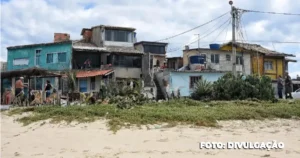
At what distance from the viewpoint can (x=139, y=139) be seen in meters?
9.65

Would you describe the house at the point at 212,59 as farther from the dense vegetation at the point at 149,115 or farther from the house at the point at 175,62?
the dense vegetation at the point at 149,115

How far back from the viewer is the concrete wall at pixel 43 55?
105ft

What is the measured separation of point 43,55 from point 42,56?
0.15 m

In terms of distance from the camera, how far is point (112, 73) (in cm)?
3139

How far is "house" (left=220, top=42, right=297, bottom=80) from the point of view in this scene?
38.9 metres

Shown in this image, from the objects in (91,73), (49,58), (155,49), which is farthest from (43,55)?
(155,49)

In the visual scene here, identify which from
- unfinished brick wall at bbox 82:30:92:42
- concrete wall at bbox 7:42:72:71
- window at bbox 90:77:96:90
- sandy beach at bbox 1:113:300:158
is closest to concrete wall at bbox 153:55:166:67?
unfinished brick wall at bbox 82:30:92:42

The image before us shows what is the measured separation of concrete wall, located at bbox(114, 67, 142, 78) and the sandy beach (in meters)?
20.2

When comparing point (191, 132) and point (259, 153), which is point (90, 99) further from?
point (259, 153)

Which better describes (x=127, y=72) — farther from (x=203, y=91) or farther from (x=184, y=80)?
(x=203, y=91)

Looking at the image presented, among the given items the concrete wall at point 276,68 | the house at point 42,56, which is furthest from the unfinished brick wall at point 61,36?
the concrete wall at point 276,68

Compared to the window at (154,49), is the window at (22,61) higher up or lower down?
lower down

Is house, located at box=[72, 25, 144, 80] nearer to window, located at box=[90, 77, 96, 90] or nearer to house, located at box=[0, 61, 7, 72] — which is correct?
window, located at box=[90, 77, 96, 90]

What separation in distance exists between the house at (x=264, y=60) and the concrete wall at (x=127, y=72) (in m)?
9.90
